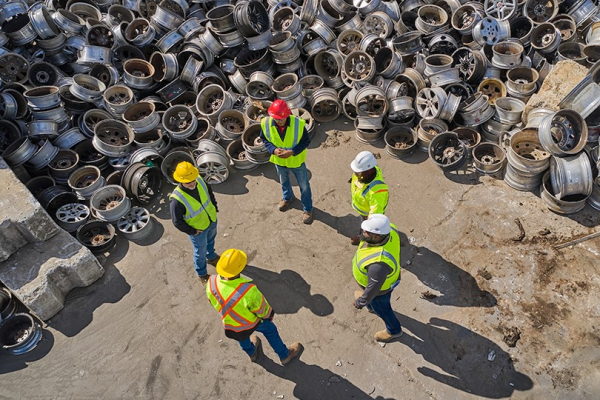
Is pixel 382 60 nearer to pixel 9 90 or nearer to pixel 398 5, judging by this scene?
pixel 398 5

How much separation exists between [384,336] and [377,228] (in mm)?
2270

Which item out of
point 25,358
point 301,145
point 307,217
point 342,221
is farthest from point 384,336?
point 25,358

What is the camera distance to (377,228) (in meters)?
4.65

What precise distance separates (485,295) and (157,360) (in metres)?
5.27

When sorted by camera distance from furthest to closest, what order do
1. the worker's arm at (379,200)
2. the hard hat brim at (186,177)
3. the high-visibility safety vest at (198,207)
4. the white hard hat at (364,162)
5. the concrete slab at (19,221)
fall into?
the concrete slab at (19,221) < the high-visibility safety vest at (198,207) < the hard hat brim at (186,177) < the worker's arm at (379,200) < the white hard hat at (364,162)

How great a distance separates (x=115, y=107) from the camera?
906cm

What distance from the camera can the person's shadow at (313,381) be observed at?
19.1 feet

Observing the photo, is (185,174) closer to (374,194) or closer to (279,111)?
(279,111)

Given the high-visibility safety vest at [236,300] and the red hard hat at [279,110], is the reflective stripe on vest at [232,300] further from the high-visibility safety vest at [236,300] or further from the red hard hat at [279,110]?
the red hard hat at [279,110]

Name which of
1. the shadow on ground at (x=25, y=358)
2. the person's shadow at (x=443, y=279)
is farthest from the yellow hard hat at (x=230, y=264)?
the shadow on ground at (x=25, y=358)

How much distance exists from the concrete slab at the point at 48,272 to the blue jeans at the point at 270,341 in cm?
337

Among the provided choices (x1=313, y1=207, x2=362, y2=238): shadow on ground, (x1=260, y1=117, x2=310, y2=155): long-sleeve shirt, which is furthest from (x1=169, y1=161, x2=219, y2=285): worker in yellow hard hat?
(x1=313, y1=207, x2=362, y2=238): shadow on ground

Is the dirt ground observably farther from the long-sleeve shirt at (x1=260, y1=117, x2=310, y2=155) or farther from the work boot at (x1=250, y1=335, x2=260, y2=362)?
the long-sleeve shirt at (x1=260, y1=117, x2=310, y2=155)

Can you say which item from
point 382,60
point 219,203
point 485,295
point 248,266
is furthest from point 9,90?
point 485,295
